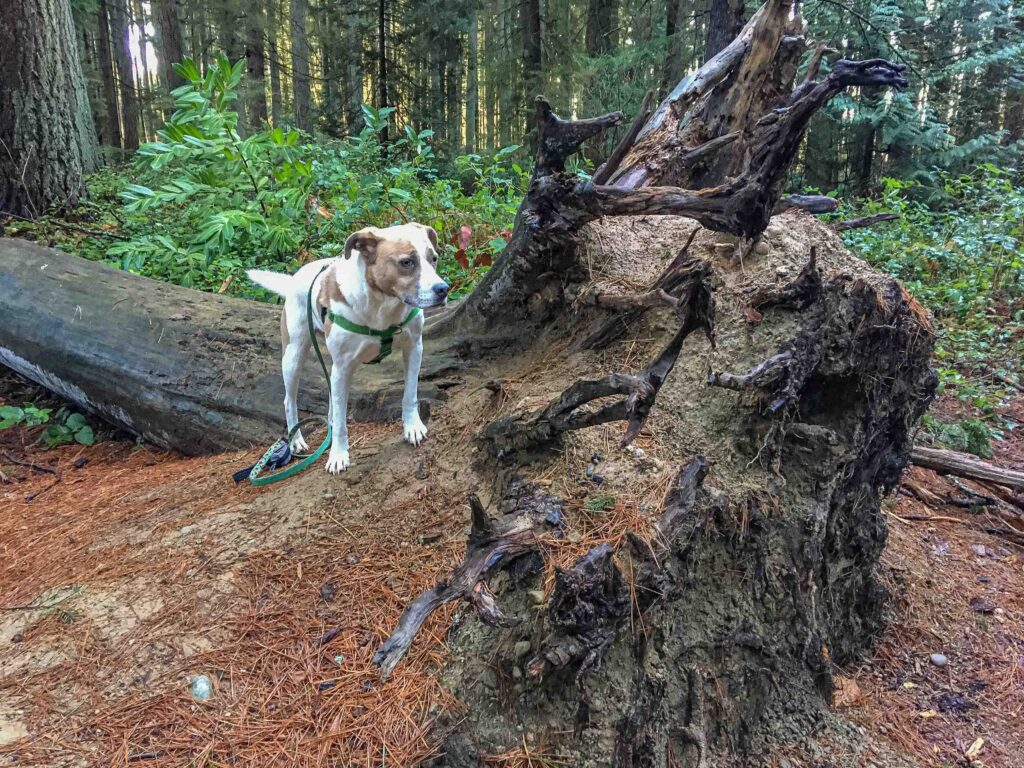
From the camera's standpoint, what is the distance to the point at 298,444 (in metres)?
3.87

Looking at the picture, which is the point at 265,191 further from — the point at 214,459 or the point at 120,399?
the point at 214,459

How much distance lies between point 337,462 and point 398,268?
1.05m

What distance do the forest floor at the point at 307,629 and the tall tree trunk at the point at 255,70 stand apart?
12058 millimetres

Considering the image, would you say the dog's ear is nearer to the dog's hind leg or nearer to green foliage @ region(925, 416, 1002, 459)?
the dog's hind leg

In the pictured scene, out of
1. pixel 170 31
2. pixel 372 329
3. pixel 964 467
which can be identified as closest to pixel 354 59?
pixel 170 31

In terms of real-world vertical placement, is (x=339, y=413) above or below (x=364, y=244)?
below

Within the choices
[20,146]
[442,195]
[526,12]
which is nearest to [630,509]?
[442,195]

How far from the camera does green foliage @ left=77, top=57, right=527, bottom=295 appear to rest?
581 cm

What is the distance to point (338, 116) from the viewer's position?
1523cm

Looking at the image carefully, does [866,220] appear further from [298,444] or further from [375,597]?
[298,444]

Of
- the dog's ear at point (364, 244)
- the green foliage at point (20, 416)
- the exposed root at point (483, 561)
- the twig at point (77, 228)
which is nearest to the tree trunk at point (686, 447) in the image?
the exposed root at point (483, 561)

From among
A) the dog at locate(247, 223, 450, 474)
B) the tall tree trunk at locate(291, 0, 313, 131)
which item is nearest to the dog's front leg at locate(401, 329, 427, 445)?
the dog at locate(247, 223, 450, 474)

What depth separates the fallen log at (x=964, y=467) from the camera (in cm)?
373

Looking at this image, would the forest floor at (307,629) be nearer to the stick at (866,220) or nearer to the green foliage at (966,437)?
the green foliage at (966,437)
